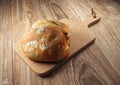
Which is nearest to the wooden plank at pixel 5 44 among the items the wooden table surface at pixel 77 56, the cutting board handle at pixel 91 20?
the wooden table surface at pixel 77 56

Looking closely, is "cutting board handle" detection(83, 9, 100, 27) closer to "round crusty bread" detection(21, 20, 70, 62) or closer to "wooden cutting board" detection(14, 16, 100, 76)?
"wooden cutting board" detection(14, 16, 100, 76)

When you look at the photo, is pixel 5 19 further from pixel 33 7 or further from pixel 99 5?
pixel 99 5

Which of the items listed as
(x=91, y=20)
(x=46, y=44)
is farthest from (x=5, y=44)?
(x=91, y=20)

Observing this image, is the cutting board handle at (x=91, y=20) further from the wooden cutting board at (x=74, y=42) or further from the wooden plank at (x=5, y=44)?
the wooden plank at (x=5, y=44)

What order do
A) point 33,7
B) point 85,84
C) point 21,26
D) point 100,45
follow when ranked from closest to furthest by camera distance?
1. point 85,84
2. point 100,45
3. point 21,26
4. point 33,7

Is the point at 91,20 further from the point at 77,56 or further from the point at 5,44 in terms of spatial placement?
the point at 5,44

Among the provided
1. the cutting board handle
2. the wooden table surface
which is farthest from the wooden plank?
the cutting board handle

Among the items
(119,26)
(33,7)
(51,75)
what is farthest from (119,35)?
(33,7)
